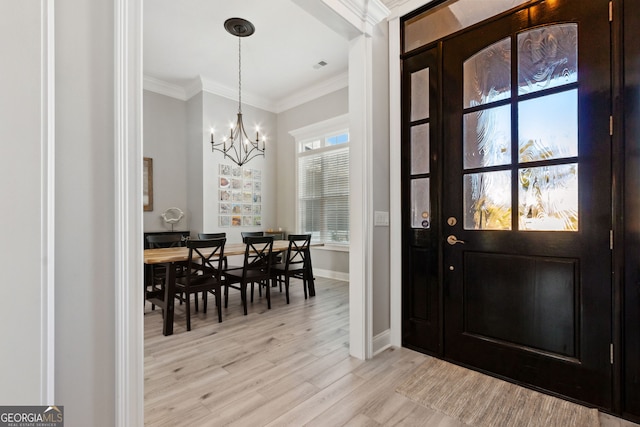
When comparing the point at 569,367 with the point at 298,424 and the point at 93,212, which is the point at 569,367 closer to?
the point at 298,424

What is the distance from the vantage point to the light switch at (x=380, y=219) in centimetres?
234

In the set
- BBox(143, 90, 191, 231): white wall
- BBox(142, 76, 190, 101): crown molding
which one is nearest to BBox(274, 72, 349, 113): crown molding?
BBox(142, 76, 190, 101): crown molding

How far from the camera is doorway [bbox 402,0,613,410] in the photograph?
65.2 inches

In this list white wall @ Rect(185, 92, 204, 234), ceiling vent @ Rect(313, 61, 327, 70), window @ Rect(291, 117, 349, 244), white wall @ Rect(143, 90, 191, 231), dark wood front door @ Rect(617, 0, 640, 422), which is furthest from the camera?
window @ Rect(291, 117, 349, 244)

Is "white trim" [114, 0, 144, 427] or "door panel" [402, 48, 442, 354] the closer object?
"white trim" [114, 0, 144, 427]

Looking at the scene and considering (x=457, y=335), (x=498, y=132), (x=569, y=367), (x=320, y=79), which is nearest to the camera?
(x=569, y=367)

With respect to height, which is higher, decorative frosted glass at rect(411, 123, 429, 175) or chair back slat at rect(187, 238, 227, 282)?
decorative frosted glass at rect(411, 123, 429, 175)

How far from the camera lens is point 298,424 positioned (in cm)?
152

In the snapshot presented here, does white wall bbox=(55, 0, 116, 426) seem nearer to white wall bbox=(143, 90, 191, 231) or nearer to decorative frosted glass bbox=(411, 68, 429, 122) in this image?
decorative frosted glass bbox=(411, 68, 429, 122)

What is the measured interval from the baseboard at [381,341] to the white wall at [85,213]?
1.79m

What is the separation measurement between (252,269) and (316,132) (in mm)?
3029

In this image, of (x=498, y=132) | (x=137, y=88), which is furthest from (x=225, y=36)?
(x=498, y=132)

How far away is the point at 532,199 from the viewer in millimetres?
1875

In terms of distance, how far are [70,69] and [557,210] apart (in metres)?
2.56
